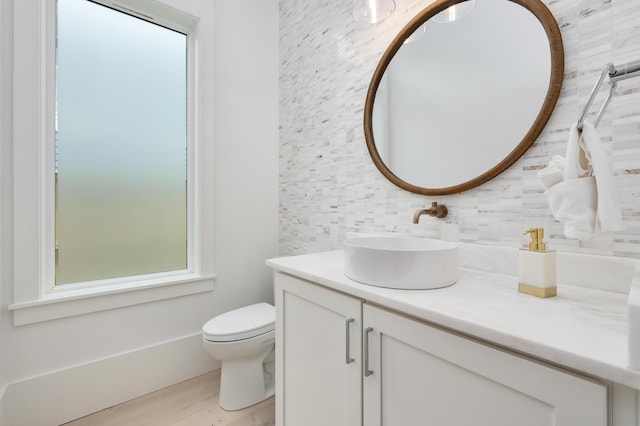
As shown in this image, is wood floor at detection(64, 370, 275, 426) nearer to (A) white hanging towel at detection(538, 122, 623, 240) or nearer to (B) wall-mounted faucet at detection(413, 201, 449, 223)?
(B) wall-mounted faucet at detection(413, 201, 449, 223)

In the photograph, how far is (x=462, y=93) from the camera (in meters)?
1.13

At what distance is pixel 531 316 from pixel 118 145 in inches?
81.4

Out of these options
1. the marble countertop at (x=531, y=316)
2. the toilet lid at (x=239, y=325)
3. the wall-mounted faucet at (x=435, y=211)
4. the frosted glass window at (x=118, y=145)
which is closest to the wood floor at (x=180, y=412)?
the toilet lid at (x=239, y=325)

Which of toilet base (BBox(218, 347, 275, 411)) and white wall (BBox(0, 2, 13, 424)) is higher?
white wall (BBox(0, 2, 13, 424))

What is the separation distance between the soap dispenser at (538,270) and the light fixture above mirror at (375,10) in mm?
1129

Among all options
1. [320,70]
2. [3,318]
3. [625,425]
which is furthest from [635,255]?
[3,318]

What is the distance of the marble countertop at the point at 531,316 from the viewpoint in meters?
0.45

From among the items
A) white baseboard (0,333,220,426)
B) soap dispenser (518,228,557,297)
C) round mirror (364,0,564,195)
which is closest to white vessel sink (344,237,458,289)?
soap dispenser (518,228,557,297)

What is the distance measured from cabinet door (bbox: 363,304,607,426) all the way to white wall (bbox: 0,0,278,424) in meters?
1.42

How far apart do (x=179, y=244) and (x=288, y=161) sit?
94 cm

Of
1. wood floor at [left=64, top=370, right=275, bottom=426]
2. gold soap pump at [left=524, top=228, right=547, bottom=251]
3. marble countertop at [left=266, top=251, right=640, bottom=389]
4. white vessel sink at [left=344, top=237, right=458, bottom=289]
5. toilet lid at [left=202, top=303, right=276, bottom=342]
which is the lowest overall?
wood floor at [left=64, top=370, right=275, bottom=426]

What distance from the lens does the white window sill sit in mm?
1396

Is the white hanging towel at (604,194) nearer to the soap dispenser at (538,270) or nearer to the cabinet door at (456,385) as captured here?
the soap dispenser at (538,270)

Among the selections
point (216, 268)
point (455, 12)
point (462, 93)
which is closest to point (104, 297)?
point (216, 268)
